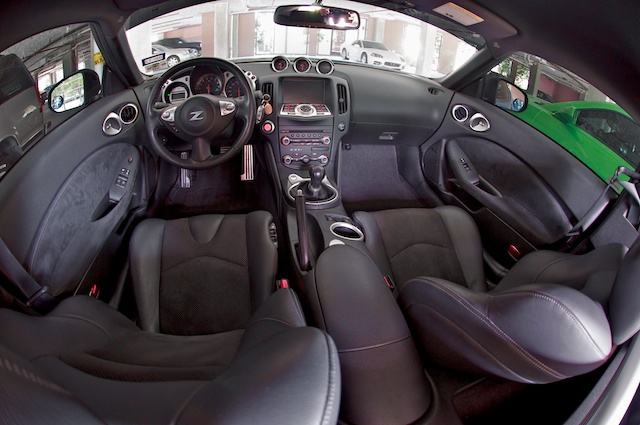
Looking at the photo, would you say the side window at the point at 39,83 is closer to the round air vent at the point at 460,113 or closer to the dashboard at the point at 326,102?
the dashboard at the point at 326,102

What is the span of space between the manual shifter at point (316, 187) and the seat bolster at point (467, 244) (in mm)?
745

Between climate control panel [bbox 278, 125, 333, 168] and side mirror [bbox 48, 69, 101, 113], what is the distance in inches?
42.5

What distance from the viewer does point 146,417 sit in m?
0.65

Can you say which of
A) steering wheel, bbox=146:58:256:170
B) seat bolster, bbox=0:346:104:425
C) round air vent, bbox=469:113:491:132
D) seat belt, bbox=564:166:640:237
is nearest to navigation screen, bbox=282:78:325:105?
steering wheel, bbox=146:58:256:170

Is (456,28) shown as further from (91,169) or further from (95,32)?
(91,169)

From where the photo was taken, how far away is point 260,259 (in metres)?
1.91

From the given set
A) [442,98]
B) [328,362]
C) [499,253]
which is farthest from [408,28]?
[328,362]

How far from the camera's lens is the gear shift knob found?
92.7 inches

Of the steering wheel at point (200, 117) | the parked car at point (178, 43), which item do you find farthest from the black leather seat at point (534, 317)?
the parked car at point (178, 43)

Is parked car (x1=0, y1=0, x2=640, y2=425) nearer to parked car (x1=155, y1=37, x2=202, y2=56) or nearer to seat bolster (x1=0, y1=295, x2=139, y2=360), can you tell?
seat bolster (x1=0, y1=295, x2=139, y2=360)

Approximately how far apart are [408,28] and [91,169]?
6395 millimetres

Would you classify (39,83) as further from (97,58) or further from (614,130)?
(614,130)

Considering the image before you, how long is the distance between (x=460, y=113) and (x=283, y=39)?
3281 millimetres

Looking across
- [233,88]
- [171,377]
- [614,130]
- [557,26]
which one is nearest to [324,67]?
[233,88]
